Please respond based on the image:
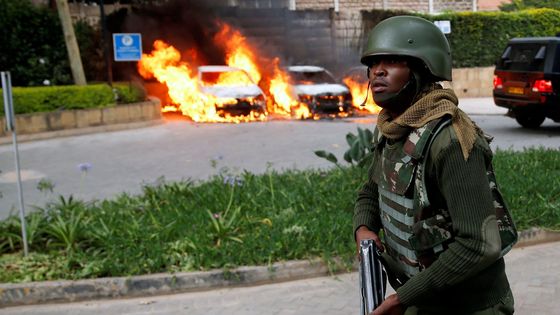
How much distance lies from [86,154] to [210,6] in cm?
1281

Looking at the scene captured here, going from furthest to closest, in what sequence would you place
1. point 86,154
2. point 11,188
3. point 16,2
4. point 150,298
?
point 16,2
point 86,154
point 11,188
point 150,298

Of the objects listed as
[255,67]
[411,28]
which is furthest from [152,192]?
[255,67]

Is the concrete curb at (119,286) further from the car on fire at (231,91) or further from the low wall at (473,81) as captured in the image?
the low wall at (473,81)

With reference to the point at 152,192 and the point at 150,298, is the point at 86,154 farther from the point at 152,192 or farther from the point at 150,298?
the point at 150,298

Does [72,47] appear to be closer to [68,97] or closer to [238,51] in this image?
[68,97]

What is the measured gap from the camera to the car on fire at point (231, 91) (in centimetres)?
1680

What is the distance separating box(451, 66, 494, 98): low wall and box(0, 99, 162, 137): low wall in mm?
10946

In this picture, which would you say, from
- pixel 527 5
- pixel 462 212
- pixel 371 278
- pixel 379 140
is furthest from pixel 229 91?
pixel 462 212

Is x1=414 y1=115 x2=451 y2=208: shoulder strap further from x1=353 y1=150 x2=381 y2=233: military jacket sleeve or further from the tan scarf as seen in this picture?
x1=353 y1=150 x2=381 y2=233: military jacket sleeve

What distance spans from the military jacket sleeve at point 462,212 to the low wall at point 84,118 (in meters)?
13.6

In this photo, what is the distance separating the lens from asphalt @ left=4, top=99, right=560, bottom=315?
4578mm

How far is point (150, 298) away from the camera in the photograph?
4.83m

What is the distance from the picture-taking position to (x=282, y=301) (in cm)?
468

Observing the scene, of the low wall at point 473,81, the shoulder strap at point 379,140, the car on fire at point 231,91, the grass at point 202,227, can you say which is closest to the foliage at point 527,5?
the low wall at point 473,81
